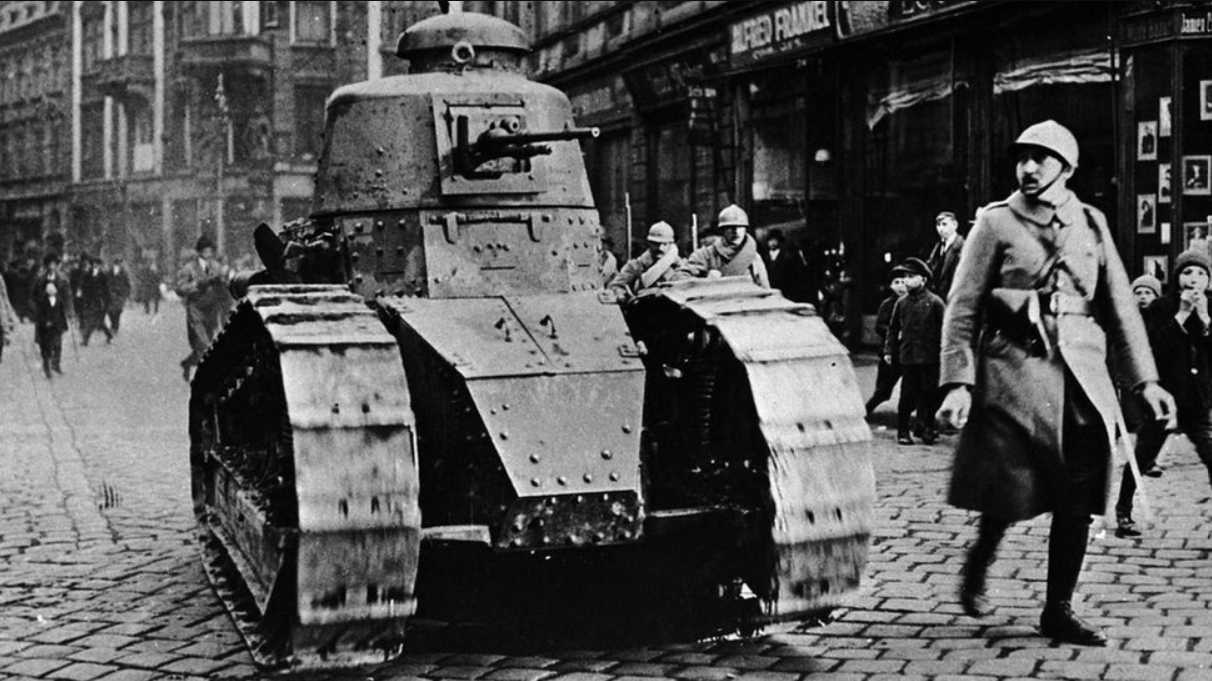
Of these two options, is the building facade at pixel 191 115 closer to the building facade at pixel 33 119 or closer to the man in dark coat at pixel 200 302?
the building facade at pixel 33 119

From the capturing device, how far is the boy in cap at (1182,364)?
845cm

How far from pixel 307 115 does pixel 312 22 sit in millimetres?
2768

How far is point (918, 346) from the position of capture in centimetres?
1256

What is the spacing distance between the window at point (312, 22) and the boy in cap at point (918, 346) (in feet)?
134

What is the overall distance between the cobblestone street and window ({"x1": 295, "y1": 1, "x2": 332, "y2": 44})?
41.5m

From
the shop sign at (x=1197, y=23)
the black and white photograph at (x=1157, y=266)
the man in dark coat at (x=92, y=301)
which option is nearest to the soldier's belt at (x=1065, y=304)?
the black and white photograph at (x=1157, y=266)

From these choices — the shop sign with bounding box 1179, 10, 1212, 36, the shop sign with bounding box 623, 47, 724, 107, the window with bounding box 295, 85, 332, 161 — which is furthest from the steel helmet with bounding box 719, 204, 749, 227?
the window with bounding box 295, 85, 332, 161

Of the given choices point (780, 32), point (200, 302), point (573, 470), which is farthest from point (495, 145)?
point (780, 32)

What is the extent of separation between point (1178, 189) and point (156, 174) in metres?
42.1

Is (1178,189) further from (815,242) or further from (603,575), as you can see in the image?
(603,575)

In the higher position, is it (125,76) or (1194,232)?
(125,76)

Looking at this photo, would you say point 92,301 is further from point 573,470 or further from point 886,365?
point 573,470

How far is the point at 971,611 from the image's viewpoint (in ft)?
20.1

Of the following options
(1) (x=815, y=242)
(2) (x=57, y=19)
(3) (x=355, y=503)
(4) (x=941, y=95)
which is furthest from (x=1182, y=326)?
(2) (x=57, y=19)
